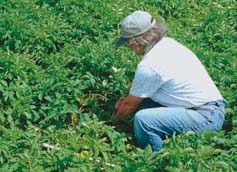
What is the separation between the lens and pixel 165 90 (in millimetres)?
4562

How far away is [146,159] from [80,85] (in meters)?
1.36

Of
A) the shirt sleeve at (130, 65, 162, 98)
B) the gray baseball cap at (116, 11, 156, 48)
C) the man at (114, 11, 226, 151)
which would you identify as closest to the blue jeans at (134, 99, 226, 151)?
the man at (114, 11, 226, 151)

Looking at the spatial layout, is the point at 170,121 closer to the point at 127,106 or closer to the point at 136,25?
the point at 127,106

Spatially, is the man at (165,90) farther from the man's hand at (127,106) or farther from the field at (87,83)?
the field at (87,83)

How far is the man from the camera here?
14.7 ft

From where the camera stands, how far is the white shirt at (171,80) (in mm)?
4469

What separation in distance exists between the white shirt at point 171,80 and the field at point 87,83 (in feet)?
1.21

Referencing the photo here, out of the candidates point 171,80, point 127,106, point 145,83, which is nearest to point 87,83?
point 127,106

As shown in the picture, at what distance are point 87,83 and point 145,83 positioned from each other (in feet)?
2.78

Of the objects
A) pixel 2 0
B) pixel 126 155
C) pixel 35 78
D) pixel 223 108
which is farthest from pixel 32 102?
pixel 2 0

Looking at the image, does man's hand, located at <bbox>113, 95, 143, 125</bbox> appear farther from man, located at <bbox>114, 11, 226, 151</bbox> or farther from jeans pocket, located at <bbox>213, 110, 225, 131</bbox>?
jeans pocket, located at <bbox>213, 110, 225, 131</bbox>

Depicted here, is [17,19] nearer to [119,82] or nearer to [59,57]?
[59,57]

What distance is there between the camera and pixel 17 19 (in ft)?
19.4

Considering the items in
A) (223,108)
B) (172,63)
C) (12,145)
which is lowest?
(12,145)
